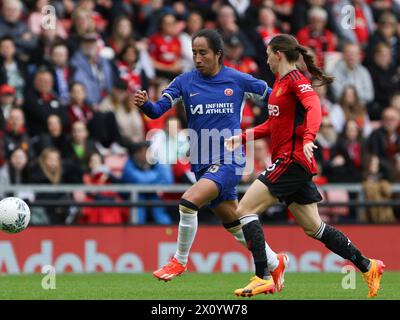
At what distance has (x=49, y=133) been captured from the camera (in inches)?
677

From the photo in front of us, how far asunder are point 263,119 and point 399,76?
337 centimetres

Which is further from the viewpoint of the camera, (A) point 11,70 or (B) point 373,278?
(A) point 11,70

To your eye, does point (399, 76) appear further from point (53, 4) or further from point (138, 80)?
point (53, 4)

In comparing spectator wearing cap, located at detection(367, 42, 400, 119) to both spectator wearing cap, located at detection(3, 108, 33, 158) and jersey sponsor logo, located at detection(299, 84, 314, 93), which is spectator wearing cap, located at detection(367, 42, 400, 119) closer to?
spectator wearing cap, located at detection(3, 108, 33, 158)

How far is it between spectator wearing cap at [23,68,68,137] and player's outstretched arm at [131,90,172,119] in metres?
5.76

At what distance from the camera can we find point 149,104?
11555mm

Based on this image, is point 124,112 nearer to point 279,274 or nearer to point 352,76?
point 352,76

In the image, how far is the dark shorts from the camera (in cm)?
1079

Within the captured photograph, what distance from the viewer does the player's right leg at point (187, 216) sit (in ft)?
37.8

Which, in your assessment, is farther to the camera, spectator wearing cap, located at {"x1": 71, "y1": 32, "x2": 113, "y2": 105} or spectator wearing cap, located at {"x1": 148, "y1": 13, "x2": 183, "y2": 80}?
spectator wearing cap, located at {"x1": 148, "y1": 13, "x2": 183, "y2": 80}

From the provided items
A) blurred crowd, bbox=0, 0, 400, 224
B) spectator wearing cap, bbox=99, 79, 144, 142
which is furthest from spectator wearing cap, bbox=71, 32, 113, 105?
spectator wearing cap, bbox=99, 79, 144, 142

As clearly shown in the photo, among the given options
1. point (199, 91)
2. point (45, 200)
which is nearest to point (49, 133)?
point (45, 200)

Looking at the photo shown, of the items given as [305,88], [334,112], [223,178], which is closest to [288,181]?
[305,88]

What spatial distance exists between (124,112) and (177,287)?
6123mm
